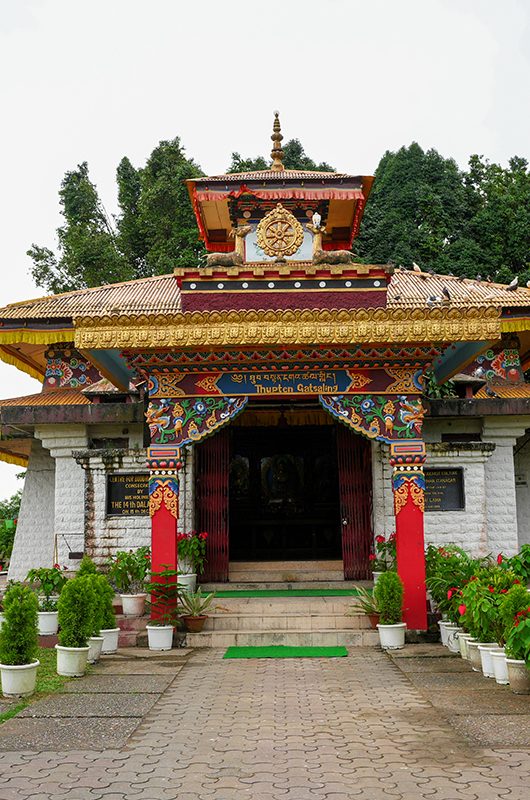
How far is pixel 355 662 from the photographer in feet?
32.9

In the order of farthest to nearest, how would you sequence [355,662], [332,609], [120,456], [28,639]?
[120,456]
[332,609]
[355,662]
[28,639]

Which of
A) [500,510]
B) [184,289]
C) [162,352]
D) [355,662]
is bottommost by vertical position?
[355,662]

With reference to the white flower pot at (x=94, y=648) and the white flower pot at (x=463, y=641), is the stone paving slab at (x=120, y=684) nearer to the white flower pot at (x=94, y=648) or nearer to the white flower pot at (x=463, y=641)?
the white flower pot at (x=94, y=648)

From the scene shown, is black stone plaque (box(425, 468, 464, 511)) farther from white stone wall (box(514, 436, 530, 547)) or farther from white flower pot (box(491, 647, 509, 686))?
white flower pot (box(491, 647, 509, 686))

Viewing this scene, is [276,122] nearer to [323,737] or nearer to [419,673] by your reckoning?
[419,673]

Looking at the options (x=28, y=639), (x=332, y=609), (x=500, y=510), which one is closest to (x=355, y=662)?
(x=332, y=609)

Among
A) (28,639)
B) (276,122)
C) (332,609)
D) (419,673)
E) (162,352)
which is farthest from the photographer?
(276,122)

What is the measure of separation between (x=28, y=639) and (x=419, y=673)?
4.35m

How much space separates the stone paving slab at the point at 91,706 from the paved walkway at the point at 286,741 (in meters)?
0.03

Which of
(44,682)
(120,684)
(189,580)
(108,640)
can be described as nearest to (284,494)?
(189,580)

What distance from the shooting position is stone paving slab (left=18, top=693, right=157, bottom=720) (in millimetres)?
7305

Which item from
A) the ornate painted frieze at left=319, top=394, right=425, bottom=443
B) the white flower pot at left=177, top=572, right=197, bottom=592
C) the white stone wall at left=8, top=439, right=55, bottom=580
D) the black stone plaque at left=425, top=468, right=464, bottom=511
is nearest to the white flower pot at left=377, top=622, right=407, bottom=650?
the ornate painted frieze at left=319, top=394, right=425, bottom=443

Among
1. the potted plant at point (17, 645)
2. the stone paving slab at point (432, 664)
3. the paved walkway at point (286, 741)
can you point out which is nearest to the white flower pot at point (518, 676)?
the paved walkway at point (286, 741)

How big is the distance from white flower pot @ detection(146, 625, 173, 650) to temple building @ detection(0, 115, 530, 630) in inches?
37.8
